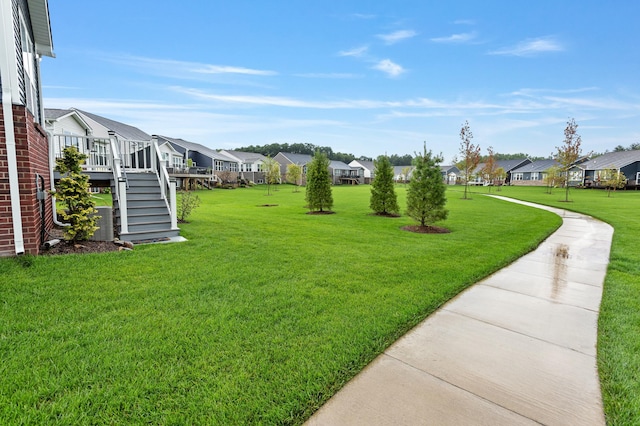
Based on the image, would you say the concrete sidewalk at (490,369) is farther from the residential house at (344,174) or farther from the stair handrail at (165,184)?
the residential house at (344,174)

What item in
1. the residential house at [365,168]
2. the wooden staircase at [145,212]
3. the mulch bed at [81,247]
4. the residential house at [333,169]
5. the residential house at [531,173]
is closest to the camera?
the mulch bed at [81,247]

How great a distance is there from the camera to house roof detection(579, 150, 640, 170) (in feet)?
129

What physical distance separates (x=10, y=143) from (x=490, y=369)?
22.3 ft

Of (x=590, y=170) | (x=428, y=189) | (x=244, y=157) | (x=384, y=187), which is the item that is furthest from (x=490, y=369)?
(x=590, y=170)

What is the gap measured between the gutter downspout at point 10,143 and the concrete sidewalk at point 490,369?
550 centimetres

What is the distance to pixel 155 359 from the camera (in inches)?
97.8

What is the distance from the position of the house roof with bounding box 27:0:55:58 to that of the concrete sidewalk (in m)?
10.9

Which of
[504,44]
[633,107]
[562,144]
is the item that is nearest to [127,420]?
[504,44]

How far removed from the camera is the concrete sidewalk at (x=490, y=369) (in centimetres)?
201

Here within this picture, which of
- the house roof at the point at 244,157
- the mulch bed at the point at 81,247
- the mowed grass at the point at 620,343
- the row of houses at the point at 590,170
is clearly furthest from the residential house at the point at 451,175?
the mulch bed at the point at 81,247

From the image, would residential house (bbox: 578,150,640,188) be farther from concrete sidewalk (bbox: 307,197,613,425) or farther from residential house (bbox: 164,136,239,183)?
residential house (bbox: 164,136,239,183)

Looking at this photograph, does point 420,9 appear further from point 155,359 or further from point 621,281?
point 155,359

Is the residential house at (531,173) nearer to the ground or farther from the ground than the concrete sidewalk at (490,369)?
farther from the ground

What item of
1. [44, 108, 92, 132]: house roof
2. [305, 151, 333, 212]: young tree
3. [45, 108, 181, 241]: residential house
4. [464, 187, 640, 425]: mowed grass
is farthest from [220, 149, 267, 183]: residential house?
[464, 187, 640, 425]: mowed grass
